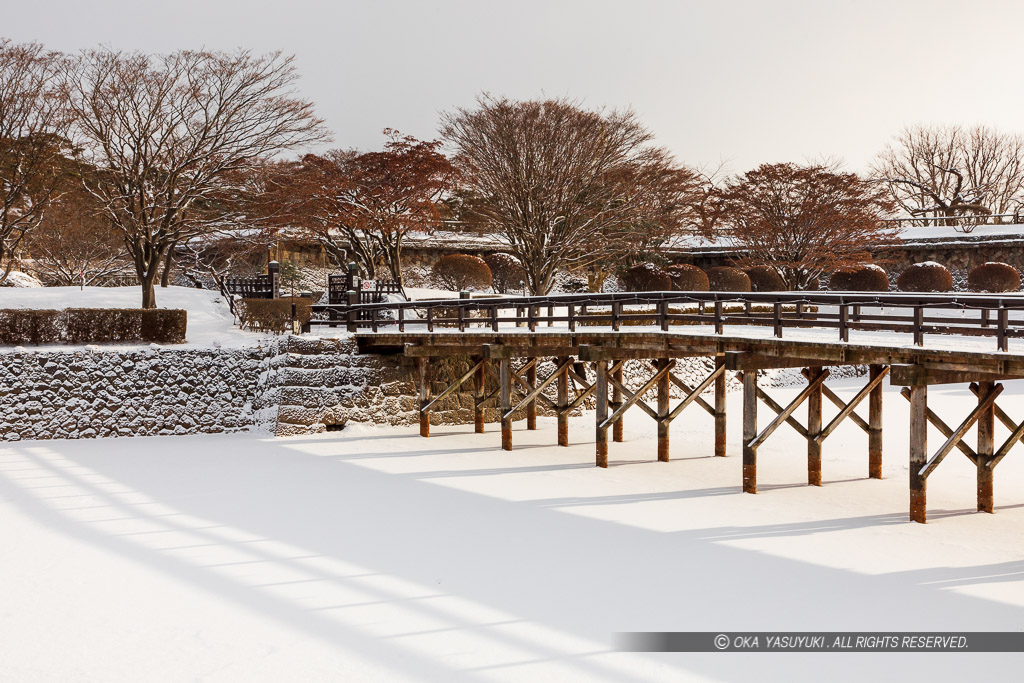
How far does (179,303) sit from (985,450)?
24.8 metres

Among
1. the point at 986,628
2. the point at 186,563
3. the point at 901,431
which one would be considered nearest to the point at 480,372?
the point at 901,431

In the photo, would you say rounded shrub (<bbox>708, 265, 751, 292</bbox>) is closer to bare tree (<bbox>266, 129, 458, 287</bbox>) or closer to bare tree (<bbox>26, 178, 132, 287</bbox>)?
bare tree (<bbox>266, 129, 458, 287</bbox>)

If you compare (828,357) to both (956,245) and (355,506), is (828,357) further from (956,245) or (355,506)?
(956,245)

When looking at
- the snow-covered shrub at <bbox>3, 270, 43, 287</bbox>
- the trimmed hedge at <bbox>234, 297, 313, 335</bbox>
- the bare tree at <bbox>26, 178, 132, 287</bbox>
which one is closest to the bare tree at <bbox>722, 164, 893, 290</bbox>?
the trimmed hedge at <bbox>234, 297, 313, 335</bbox>

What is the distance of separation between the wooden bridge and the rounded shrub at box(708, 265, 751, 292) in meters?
20.6

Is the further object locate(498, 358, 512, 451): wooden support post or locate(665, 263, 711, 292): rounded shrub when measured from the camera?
locate(665, 263, 711, 292): rounded shrub

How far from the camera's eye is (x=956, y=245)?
44.2 meters

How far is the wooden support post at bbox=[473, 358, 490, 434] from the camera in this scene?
21859 mm

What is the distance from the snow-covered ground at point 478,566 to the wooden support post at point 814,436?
0.35 m

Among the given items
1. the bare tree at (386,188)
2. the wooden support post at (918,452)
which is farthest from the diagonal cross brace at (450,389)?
the bare tree at (386,188)

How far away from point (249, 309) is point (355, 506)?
14.3 meters

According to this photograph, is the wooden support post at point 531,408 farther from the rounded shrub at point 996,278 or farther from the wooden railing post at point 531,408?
the rounded shrub at point 996,278

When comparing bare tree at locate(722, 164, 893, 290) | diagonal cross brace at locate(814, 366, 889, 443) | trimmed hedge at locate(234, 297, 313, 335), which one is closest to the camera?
diagonal cross brace at locate(814, 366, 889, 443)

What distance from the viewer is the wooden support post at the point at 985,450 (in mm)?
13203
